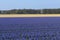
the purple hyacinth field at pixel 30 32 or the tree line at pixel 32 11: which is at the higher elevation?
the purple hyacinth field at pixel 30 32

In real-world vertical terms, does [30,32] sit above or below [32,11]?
above

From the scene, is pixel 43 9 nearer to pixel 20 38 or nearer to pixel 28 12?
pixel 28 12

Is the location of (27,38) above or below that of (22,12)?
above

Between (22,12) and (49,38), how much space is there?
37319 mm

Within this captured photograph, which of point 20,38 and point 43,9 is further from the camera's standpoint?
point 43,9

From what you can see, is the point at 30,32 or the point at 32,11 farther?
the point at 32,11

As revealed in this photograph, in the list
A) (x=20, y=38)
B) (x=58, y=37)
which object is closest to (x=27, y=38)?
(x=20, y=38)

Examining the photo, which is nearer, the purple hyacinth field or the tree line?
the purple hyacinth field

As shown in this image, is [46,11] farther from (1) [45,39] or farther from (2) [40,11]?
(1) [45,39]

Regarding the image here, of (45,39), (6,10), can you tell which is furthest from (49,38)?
(6,10)

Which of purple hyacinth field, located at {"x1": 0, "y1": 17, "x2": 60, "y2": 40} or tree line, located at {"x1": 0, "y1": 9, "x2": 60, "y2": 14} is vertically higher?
purple hyacinth field, located at {"x1": 0, "y1": 17, "x2": 60, "y2": 40}

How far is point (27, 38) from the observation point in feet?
28.7

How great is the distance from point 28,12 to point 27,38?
121ft

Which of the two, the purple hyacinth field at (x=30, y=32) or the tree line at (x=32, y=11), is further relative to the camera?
the tree line at (x=32, y=11)
